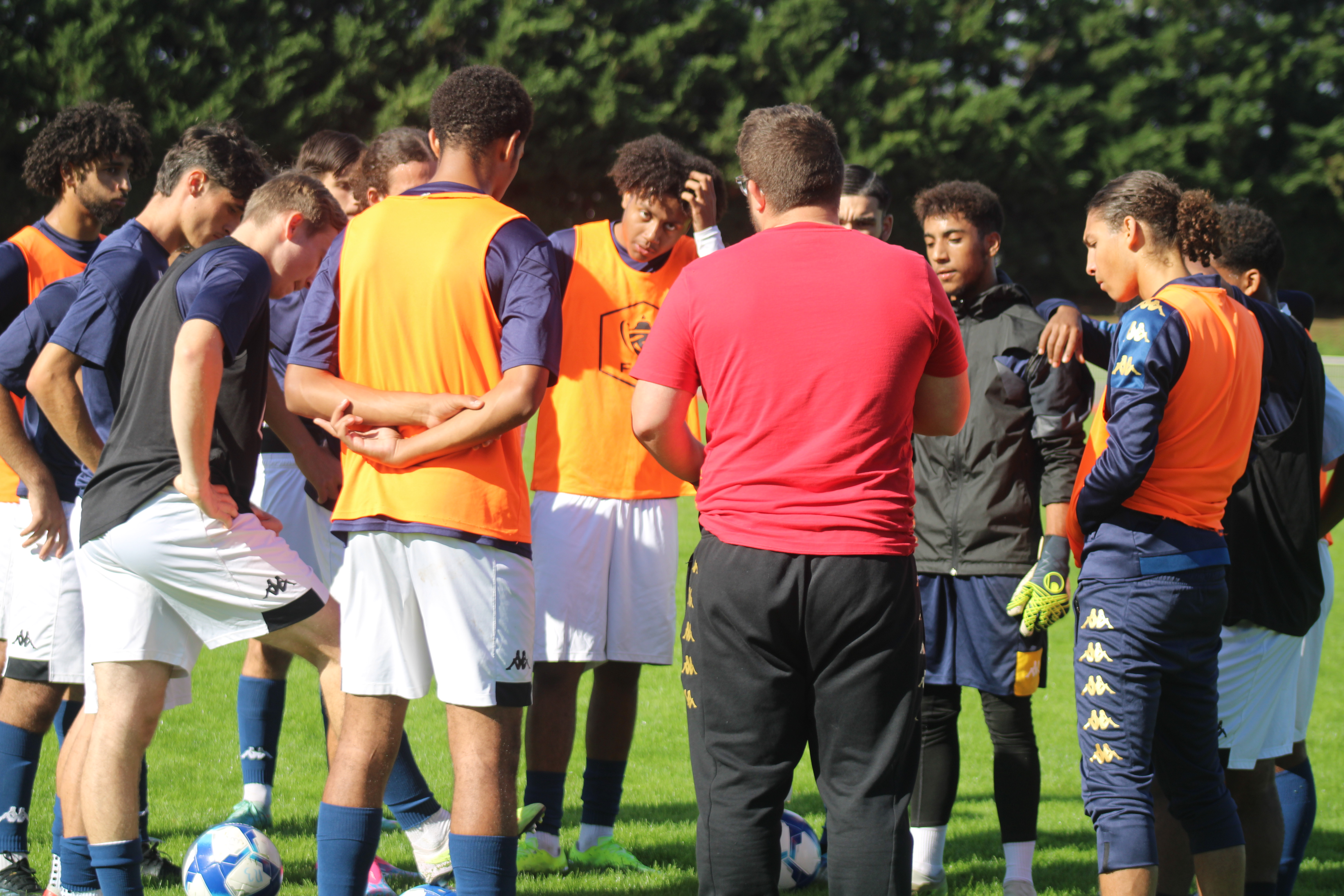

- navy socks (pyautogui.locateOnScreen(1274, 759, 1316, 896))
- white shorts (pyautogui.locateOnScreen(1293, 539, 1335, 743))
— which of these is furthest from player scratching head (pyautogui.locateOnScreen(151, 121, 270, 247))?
navy socks (pyautogui.locateOnScreen(1274, 759, 1316, 896))

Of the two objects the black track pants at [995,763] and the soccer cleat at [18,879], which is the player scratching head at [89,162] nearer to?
the soccer cleat at [18,879]

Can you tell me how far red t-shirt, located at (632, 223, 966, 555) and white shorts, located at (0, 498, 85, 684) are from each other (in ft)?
7.30

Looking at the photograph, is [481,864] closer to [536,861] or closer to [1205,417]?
[536,861]

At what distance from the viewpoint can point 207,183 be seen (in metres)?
3.67

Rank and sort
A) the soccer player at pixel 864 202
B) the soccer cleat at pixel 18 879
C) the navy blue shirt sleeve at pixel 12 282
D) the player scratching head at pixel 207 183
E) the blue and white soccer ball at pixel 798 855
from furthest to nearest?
1. the soccer player at pixel 864 202
2. the navy blue shirt sleeve at pixel 12 282
3. the blue and white soccer ball at pixel 798 855
4. the soccer cleat at pixel 18 879
5. the player scratching head at pixel 207 183

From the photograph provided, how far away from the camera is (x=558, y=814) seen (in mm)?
4434

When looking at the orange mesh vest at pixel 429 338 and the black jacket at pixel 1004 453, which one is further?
the black jacket at pixel 1004 453

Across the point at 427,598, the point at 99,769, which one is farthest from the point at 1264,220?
the point at 99,769

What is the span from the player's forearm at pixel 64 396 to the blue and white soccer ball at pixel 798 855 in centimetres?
261

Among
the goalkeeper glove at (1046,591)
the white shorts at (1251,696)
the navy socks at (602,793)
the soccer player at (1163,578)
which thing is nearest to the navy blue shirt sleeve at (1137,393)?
the soccer player at (1163,578)

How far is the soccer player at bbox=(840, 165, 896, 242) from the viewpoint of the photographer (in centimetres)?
463

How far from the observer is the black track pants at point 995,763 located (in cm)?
413

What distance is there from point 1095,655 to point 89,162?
3838 mm

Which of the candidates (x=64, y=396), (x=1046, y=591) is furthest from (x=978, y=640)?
(x=64, y=396)
